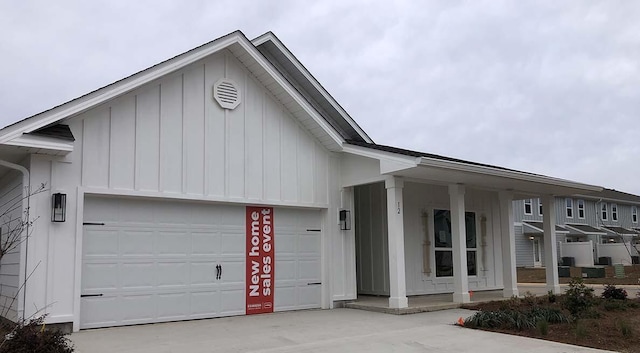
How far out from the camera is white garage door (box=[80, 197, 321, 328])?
9.74 metres

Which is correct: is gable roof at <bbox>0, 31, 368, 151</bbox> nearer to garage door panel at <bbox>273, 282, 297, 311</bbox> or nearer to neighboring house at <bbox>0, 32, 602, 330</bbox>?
neighboring house at <bbox>0, 32, 602, 330</bbox>

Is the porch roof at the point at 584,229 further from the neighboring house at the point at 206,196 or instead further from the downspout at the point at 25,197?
the downspout at the point at 25,197

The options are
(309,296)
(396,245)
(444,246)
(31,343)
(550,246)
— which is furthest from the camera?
(550,246)

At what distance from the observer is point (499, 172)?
12.3 m

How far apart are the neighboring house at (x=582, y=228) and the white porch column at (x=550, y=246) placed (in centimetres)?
1865

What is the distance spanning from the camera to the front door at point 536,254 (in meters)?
36.7

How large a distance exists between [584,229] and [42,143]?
126 feet

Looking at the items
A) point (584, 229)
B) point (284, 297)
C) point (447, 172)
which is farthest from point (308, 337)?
point (584, 229)

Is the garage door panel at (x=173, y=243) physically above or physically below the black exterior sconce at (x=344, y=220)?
below

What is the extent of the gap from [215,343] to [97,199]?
352cm

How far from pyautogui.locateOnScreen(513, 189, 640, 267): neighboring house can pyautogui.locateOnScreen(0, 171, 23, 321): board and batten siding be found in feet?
97.6

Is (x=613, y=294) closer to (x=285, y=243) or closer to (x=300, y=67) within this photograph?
(x=285, y=243)

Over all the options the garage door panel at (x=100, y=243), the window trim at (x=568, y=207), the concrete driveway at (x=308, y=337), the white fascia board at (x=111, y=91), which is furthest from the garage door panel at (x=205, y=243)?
the window trim at (x=568, y=207)

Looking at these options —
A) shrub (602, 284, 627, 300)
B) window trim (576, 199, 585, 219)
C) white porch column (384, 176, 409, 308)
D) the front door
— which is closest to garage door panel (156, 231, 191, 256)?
white porch column (384, 176, 409, 308)
